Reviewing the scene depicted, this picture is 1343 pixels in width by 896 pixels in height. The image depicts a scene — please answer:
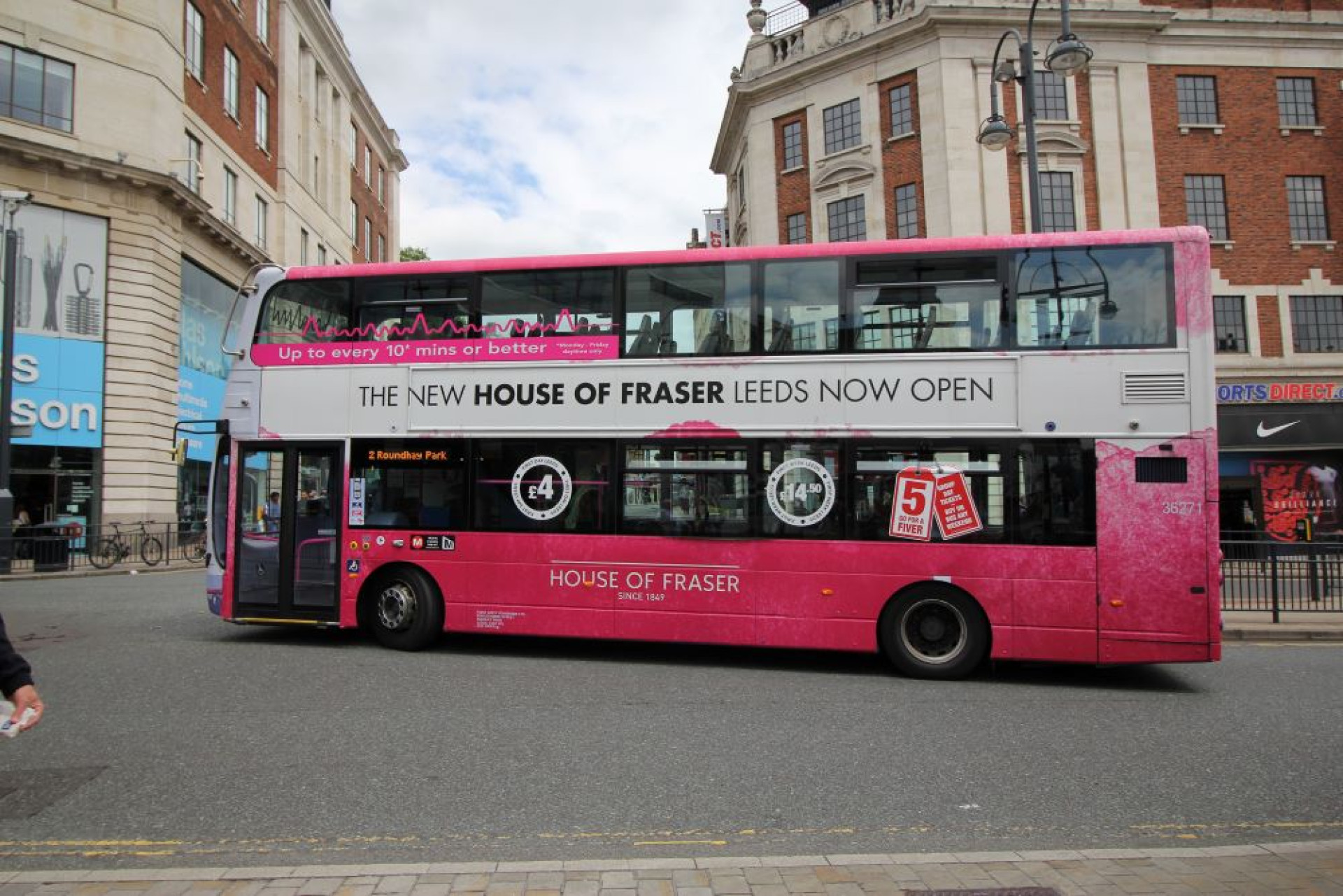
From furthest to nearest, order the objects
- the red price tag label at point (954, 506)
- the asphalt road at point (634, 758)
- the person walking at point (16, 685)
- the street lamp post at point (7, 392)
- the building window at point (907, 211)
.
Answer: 1. the building window at point (907, 211)
2. the street lamp post at point (7, 392)
3. the red price tag label at point (954, 506)
4. the asphalt road at point (634, 758)
5. the person walking at point (16, 685)

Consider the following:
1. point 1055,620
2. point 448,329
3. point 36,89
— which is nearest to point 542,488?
point 448,329

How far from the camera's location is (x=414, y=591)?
918 cm

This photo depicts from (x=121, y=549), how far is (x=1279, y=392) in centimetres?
2958

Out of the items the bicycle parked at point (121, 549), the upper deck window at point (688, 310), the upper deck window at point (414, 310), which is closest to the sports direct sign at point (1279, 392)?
the upper deck window at point (688, 310)

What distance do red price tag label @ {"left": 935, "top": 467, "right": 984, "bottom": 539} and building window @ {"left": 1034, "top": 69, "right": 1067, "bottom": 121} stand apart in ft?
68.5

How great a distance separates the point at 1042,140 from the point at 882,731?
23081 mm

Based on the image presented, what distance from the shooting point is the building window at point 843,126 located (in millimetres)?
26719

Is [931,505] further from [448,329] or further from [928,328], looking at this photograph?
[448,329]

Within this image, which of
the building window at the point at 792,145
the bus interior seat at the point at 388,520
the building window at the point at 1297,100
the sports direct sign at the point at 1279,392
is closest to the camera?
the bus interior seat at the point at 388,520

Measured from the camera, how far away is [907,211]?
1008 inches

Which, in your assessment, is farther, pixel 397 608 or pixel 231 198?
pixel 231 198

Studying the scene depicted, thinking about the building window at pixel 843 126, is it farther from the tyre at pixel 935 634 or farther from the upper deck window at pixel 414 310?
the tyre at pixel 935 634

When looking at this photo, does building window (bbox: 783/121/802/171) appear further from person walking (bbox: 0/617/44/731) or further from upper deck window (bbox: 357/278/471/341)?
person walking (bbox: 0/617/44/731)

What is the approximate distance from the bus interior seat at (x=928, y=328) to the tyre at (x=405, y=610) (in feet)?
18.0
